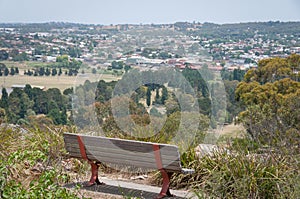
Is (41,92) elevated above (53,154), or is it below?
below

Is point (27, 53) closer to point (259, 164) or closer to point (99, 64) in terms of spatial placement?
point (99, 64)

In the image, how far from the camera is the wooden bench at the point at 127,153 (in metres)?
4.37

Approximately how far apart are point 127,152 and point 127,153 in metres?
0.01

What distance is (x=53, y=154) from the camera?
224 inches

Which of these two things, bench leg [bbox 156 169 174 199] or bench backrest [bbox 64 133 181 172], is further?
bench leg [bbox 156 169 174 199]

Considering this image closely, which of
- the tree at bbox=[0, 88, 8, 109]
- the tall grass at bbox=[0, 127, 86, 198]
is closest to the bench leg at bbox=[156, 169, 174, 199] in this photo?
the tall grass at bbox=[0, 127, 86, 198]

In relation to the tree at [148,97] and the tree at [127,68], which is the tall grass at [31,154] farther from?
the tree at [148,97]

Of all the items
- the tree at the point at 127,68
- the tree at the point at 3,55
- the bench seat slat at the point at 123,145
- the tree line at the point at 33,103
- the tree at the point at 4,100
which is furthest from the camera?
the tree at the point at 3,55

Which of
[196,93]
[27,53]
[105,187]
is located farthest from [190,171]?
[27,53]

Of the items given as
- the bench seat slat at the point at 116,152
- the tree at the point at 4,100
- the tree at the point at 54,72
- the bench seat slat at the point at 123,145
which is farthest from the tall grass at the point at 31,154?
the tree at the point at 54,72

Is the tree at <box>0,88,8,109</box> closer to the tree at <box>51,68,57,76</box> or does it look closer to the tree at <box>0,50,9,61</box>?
the tree at <box>51,68,57,76</box>

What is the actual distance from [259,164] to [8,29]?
18.6 m

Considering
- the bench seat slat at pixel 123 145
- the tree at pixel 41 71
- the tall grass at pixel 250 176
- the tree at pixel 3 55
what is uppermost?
the bench seat slat at pixel 123 145

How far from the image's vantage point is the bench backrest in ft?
14.3
